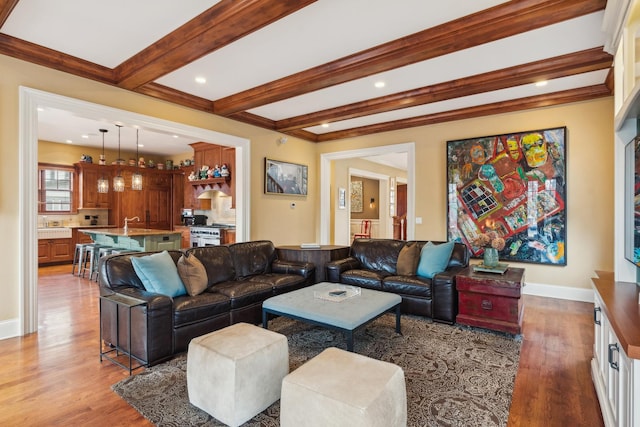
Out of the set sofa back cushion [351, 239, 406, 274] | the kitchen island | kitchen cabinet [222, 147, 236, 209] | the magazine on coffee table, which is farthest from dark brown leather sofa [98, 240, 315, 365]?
kitchen cabinet [222, 147, 236, 209]

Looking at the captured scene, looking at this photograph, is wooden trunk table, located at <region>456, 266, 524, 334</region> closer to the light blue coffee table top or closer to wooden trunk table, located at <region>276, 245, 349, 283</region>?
the light blue coffee table top

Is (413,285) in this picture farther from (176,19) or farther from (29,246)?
(29,246)

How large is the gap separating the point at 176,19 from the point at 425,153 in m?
4.35

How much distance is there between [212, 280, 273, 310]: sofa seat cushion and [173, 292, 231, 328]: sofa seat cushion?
3.1 inches

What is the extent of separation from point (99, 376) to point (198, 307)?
0.84 meters

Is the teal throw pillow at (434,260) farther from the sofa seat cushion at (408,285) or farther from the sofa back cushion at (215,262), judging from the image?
the sofa back cushion at (215,262)

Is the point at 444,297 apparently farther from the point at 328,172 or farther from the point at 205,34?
the point at 328,172

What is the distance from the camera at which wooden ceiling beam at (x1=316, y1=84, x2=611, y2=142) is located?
14.6 ft

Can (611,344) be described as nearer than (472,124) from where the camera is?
Yes

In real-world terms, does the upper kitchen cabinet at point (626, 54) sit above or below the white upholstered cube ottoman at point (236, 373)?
Answer: above

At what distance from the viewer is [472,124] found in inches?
214

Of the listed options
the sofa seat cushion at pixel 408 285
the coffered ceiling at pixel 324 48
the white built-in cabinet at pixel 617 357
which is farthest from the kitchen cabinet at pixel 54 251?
the white built-in cabinet at pixel 617 357

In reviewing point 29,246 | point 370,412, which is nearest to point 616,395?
point 370,412

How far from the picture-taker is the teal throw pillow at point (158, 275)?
2.97m
